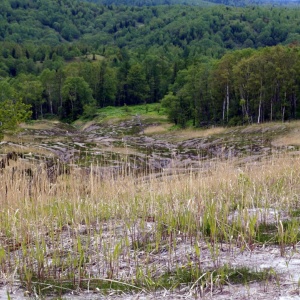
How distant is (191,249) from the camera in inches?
224

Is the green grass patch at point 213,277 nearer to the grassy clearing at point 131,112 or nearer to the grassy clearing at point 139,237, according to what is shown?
the grassy clearing at point 139,237

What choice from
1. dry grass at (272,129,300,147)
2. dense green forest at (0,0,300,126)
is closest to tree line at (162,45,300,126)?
dense green forest at (0,0,300,126)

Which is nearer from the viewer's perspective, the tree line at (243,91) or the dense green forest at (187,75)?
the tree line at (243,91)

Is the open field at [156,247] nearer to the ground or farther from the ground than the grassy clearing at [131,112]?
farther from the ground

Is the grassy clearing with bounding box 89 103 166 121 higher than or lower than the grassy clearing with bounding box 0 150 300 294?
lower

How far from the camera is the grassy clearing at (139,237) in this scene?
486 centimetres

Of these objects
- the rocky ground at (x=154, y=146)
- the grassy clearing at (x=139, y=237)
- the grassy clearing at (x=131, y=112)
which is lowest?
the grassy clearing at (x=131, y=112)

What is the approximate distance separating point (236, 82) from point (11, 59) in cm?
10244

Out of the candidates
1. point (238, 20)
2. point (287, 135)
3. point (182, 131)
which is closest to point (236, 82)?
point (182, 131)

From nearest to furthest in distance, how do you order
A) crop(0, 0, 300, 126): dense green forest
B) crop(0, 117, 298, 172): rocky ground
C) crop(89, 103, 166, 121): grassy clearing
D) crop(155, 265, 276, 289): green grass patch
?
crop(155, 265, 276, 289): green grass patch < crop(0, 117, 298, 172): rocky ground < crop(0, 0, 300, 126): dense green forest < crop(89, 103, 166, 121): grassy clearing

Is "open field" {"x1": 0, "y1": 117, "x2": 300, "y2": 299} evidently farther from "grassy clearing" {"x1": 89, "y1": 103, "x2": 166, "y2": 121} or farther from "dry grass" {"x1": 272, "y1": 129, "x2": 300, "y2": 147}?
"grassy clearing" {"x1": 89, "y1": 103, "x2": 166, "y2": 121}

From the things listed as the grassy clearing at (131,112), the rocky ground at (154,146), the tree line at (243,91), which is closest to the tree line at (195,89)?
the tree line at (243,91)

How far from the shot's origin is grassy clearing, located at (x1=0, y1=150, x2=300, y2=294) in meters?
4.86

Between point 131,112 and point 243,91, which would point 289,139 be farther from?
point 131,112
